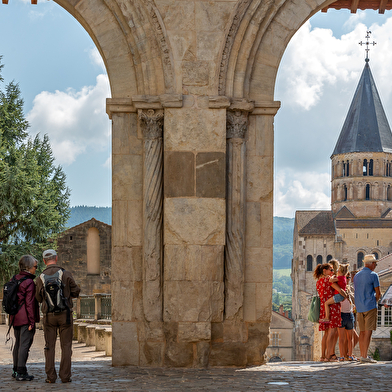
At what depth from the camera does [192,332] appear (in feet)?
25.0

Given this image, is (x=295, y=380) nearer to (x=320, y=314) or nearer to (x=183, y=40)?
(x=320, y=314)

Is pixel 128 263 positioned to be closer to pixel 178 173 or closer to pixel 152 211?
pixel 152 211

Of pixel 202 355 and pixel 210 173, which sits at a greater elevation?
pixel 210 173

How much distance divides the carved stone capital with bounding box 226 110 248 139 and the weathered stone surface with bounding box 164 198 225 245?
82cm

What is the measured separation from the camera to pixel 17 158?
28578 mm

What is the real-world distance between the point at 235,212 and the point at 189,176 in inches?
27.1

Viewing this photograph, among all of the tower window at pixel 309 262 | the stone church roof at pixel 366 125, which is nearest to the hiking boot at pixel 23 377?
the tower window at pixel 309 262

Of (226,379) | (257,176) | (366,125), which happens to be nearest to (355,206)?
(366,125)

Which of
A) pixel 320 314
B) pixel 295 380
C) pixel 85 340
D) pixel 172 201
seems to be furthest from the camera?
pixel 85 340

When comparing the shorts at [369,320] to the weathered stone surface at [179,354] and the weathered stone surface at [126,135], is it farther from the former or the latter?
the weathered stone surface at [126,135]

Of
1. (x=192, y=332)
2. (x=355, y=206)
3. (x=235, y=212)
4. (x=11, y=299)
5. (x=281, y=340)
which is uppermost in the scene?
(x=355, y=206)

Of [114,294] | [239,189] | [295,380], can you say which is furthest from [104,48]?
[295,380]

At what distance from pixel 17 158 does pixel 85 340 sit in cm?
1350

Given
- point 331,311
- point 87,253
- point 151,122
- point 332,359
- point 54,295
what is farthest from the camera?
point 87,253
